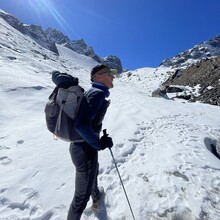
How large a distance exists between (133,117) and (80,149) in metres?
7.94

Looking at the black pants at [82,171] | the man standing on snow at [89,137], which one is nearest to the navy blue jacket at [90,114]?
the man standing on snow at [89,137]

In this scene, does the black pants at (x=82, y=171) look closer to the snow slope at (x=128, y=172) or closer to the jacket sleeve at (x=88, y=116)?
the jacket sleeve at (x=88, y=116)

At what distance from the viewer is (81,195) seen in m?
3.58

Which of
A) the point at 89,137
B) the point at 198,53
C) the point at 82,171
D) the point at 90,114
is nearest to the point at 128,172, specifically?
the point at 82,171

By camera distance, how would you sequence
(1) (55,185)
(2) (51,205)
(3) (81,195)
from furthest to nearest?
(1) (55,185) < (2) (51,205) < (3) (81,195)

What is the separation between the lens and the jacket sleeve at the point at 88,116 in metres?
3.14

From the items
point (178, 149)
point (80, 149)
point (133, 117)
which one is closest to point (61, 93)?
point (80, 149)

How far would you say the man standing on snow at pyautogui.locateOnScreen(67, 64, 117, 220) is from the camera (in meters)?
3.17

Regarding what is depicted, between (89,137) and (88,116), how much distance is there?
0.31 m

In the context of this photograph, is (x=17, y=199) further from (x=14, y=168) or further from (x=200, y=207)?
(x=200, y=207)

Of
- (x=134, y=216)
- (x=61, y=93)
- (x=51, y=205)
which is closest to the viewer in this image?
(x=61, y=93)

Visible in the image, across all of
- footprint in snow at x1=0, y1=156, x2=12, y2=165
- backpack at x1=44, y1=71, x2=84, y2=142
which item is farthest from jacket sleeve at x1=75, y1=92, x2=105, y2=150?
footprint in snow at x1=0, y1=156, x2=12, y2=165

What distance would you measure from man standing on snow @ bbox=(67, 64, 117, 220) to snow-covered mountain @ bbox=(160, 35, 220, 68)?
121 m

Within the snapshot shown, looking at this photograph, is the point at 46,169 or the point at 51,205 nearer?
the point at 51,205
